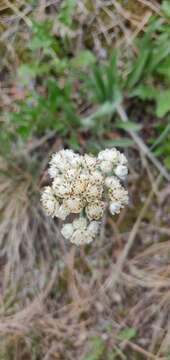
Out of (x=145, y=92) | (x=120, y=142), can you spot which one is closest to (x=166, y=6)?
(x=145, y=92)

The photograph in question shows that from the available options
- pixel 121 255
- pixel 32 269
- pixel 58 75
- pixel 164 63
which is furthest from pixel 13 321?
pixel 164 63

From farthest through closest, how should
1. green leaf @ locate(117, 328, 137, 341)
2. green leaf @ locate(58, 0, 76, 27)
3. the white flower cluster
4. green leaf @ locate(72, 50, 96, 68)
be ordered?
green leaf @ locate(117, 328, 137, 341), green leaf @ locate(72, 50, 96, 68), green leaf @ locate(58, 0, 76, 27), the white flower cluster

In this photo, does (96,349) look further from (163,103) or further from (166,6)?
(166,6)

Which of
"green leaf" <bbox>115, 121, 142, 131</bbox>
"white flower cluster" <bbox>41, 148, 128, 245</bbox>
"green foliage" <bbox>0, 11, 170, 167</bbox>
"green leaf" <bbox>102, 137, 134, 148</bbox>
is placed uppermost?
"green foliage" <bbox>0, 11, 170, 167</bbox>

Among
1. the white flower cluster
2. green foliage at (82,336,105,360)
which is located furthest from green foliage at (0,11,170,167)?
green foliage at (82,336,105,360)

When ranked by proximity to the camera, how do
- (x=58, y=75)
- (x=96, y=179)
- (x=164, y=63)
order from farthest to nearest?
(x=58, y=75) < (x=164, y=63) < (x=96, y=179)

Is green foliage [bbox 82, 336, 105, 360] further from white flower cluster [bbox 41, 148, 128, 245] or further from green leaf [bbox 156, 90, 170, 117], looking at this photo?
green leaf [bbox 156, 90, 170, 117]

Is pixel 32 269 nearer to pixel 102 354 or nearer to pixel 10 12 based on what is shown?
pixel 102 354
